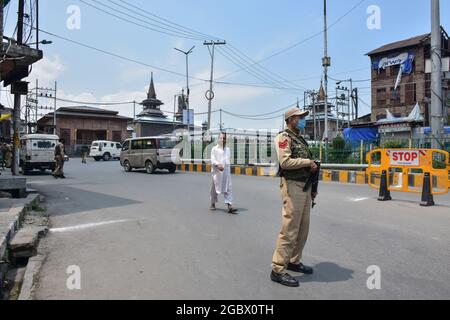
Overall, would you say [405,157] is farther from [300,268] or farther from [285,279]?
[285,279]

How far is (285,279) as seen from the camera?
3686mm

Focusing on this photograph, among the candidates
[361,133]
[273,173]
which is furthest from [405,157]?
[361,133]

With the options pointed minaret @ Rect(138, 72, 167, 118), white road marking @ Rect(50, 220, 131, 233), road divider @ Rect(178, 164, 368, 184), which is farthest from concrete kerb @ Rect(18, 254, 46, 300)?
pointed minaret @ Rect(138, 72, 167, 118)

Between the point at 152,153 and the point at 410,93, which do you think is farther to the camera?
the point at 410,93

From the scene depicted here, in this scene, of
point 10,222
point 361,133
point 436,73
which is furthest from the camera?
point 361,133

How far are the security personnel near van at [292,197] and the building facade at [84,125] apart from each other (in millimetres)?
49397

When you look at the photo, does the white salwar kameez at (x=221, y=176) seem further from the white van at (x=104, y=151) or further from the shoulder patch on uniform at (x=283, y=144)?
the white van at (x=104, y=151)

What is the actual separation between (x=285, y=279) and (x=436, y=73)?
38.1 ft

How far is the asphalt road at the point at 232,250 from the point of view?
3.58 metres

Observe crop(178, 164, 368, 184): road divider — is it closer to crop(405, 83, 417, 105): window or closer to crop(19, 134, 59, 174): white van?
crop(19, 134, 59, 174): white van
